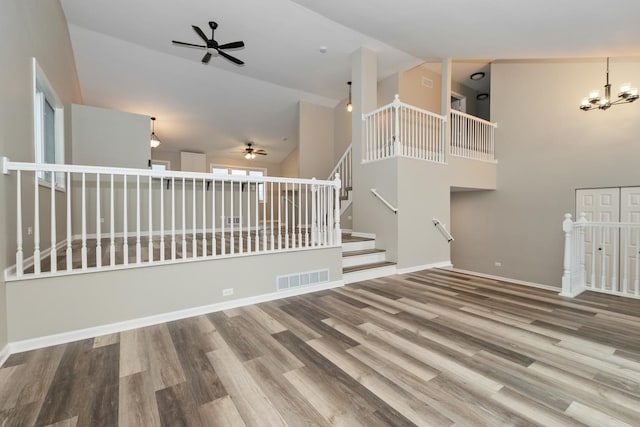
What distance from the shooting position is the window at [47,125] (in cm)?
325

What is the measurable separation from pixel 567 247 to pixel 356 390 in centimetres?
367

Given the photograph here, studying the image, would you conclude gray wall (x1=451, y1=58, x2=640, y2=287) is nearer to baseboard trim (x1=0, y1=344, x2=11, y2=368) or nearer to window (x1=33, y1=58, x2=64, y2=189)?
baseboard trim (x1=0, y1=344, x2=11, y2=368)

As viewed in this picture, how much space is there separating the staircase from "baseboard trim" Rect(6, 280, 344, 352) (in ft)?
2.94

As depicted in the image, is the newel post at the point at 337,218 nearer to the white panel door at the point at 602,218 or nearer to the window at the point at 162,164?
the white panel door at the point at 602,218

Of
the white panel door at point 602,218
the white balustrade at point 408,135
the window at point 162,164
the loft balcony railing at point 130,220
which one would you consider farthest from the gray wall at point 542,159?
the window at point 162,164

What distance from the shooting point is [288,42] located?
17.4 feet

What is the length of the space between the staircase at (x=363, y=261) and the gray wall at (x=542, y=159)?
3.91m

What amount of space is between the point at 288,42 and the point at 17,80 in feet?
13.4

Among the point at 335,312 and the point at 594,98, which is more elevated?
the point at 594,98

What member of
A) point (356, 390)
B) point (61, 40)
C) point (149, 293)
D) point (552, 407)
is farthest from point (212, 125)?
point (552, 407)

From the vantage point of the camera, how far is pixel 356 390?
1676mm

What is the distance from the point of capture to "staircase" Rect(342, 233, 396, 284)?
4.27m

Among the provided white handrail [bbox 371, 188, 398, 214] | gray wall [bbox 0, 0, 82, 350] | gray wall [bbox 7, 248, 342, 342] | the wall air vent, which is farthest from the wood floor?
the wall air vent

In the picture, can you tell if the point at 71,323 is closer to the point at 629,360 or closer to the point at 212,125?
the point at 629,360
